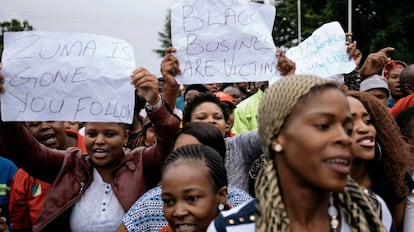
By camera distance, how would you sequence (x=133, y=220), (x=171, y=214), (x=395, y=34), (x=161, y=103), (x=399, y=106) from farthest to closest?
(x=395, y=34) → (x=399, y=106) → (x=161, y=103) → (x=133, y=220) → (x=171, y=214)

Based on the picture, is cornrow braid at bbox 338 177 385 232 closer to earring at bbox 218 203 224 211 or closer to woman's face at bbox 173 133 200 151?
earring at bbox 218 203 224 211

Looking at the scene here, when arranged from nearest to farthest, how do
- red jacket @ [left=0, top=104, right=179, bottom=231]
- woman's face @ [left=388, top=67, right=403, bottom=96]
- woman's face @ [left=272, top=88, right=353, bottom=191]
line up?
woman's face @ [left=272, top=88, right=353, bottom=191] → red jacket @ [left=0, top=104, right=179, bottom=231] → woman's face @ [left=388, top=67, right=403, bottom=96]

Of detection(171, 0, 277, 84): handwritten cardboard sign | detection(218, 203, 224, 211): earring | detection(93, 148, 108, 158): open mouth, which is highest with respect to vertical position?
detection(171, 0, 277, 84): handwritten cardboard sign

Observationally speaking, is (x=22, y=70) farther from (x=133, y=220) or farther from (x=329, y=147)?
(x=329, y=147)

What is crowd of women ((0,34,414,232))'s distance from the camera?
2.13 m

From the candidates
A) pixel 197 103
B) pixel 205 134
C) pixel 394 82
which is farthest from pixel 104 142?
pixel 394 82

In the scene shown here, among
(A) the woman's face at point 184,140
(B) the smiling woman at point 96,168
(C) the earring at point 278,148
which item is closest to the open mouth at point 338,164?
(C) the earring at point 278,148

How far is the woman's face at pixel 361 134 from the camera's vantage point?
10.3ft

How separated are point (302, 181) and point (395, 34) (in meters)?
24.4

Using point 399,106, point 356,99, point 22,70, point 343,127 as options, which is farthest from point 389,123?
point 22,70

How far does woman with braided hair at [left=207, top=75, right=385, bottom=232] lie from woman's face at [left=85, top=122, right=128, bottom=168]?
5.21 feet

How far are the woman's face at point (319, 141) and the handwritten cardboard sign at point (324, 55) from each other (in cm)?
234

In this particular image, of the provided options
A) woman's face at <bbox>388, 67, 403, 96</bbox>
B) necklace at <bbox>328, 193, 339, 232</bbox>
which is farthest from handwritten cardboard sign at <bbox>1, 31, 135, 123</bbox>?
woman's face at <bbox>388, 67, 403, 96</bbox>

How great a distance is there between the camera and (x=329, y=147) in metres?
2.08
